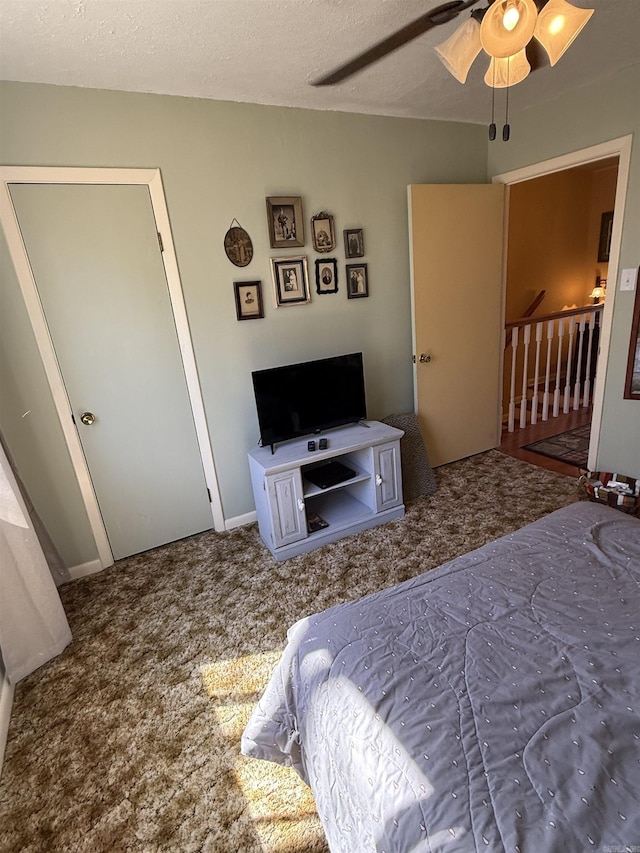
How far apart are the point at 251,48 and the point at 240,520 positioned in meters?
2.53

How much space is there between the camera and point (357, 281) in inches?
115

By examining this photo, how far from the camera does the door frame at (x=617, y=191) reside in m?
2.53

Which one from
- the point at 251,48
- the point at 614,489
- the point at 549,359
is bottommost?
the point at 614,489

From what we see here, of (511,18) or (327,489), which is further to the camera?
(327,489)

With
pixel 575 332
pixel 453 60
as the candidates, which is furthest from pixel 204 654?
pixel 575 332

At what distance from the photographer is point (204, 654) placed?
6.19 feet

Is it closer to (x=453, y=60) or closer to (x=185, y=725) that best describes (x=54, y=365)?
A: (x=185, y=725)

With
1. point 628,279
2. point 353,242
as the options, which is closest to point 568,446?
point 628,279

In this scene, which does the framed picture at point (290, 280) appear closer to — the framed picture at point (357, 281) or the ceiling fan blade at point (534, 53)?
the framed picture at point (357, 281)

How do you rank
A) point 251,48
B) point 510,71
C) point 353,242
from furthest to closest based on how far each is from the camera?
1. point 353,242
2. point 251,48
3. point 510,71

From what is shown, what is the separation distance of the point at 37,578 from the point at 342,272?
94.7 inches

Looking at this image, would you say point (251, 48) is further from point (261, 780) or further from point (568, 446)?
point (568, 446)

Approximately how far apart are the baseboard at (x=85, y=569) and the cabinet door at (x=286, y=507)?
1058 mm

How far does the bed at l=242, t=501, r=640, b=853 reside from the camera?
743 millimetres
